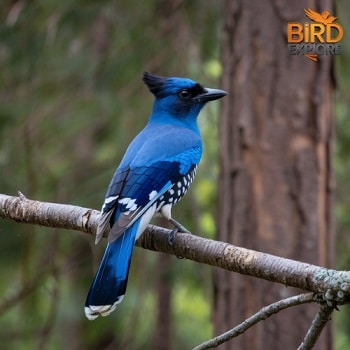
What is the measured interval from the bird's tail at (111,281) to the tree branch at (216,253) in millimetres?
164

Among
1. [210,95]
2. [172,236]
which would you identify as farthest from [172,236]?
[210,95]

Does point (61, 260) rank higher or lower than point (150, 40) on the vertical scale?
lower

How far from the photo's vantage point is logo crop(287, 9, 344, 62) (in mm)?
5367

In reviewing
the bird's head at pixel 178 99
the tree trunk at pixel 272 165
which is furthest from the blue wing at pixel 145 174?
the tree trunk at pixel 272 165

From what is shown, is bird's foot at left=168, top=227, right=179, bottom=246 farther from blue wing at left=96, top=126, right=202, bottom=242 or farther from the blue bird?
blue wing at left=96, top=126, right=202, bottom=242

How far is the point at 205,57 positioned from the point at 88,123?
1137 millimetres

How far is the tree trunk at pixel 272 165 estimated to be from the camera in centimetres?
514

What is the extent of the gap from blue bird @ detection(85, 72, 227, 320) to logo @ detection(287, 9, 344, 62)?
0.81m

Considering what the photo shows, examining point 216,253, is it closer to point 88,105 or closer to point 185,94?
point 185,94

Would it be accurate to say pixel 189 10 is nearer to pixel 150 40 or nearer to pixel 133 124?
pixel 150 40

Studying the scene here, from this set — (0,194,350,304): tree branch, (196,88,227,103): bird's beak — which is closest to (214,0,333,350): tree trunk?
(196,88,227,103): bird's beak

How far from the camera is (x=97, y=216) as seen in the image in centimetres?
368

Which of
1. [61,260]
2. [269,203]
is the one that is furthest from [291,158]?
[61,260]

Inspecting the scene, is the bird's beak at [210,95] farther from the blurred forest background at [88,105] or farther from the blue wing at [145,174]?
the blurred forest background at [88,105]
